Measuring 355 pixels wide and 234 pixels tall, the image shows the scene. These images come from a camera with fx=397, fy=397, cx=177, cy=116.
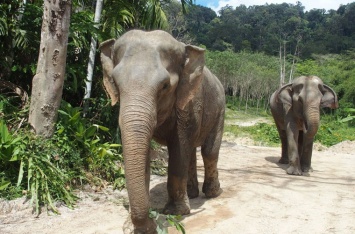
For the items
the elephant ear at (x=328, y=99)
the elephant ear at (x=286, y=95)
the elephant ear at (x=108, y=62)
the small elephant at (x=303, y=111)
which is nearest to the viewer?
the elephant ear at (x=108, y=62)

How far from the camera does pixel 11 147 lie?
16.9 ft

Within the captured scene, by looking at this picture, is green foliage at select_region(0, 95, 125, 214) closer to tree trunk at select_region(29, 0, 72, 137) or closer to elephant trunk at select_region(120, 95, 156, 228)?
tree trunk at select_region(29, 0, 72, 137)

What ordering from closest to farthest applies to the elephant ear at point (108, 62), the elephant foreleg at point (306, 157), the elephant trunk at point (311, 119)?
the elephant ear at point (108, 62)
the elephant trunk at point (311, 119)
the elephant foreleg at point (306, 157)

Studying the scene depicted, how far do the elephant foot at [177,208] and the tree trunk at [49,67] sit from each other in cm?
220

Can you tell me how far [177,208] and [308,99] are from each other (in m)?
4.74

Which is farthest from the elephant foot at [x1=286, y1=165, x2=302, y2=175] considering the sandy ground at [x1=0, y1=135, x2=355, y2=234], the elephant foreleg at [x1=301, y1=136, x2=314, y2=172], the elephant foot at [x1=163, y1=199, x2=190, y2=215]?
the elephant foot at [x1=163, y1=199, x2=190, y2=215]

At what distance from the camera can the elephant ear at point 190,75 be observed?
422 centimetres

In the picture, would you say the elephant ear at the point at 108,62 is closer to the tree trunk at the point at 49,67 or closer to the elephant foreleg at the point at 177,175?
the elephant foreleg at the point at 177,175

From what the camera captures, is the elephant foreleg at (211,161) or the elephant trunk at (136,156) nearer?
the elephant trunk at (136,156)

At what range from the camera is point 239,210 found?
5164mm

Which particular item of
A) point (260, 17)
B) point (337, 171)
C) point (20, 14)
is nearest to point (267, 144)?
point (337, 171)

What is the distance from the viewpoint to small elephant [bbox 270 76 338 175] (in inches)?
324

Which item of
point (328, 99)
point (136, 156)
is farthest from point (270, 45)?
point (136, 156)

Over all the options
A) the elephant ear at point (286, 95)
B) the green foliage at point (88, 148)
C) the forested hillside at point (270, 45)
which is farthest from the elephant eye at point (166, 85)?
the forested hillside at point (270, 45)
